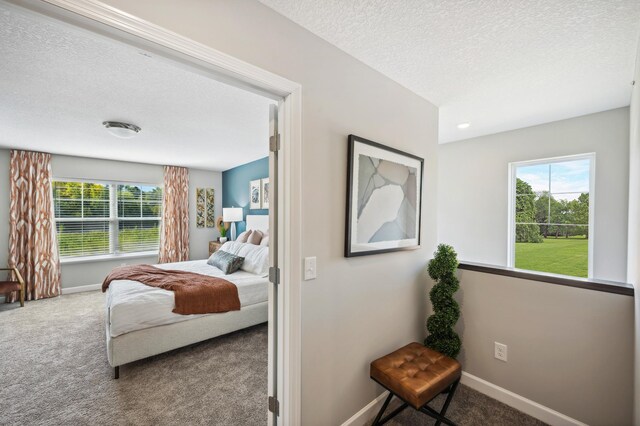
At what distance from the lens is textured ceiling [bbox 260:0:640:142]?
131cm

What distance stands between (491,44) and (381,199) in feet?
3.80

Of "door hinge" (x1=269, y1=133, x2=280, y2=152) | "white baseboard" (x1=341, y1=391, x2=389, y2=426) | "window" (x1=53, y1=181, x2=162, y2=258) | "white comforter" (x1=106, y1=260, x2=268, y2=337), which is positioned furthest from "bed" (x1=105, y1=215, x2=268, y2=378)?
"window" (x1=53, y1=181, x2=162, y2=258)

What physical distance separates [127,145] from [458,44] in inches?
177

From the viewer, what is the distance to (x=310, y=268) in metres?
1.47

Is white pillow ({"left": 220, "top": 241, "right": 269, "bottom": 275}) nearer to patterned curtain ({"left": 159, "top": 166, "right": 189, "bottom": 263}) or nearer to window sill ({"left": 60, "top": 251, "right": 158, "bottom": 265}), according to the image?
patterned curtain ({"left": 159, "top": 166, "right": 189, "bottom": 263})

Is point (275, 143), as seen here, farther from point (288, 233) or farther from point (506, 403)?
point (506, 403)

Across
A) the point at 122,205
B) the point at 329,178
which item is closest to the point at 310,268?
the point at 329,178

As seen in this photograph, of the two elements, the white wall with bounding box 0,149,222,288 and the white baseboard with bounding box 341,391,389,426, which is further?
the white wall with bounding box 0,149,222,288

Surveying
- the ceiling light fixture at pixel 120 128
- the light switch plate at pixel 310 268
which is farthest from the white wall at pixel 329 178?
the ceiling light fixture at pixel 120 128

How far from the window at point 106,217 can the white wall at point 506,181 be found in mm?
5841

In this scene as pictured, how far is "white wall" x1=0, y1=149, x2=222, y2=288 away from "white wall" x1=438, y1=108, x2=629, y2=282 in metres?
5.30

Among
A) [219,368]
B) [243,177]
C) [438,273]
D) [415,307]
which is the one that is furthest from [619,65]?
[243,177]

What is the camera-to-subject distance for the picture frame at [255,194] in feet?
16.5

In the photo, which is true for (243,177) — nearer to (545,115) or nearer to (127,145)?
(127,145)
